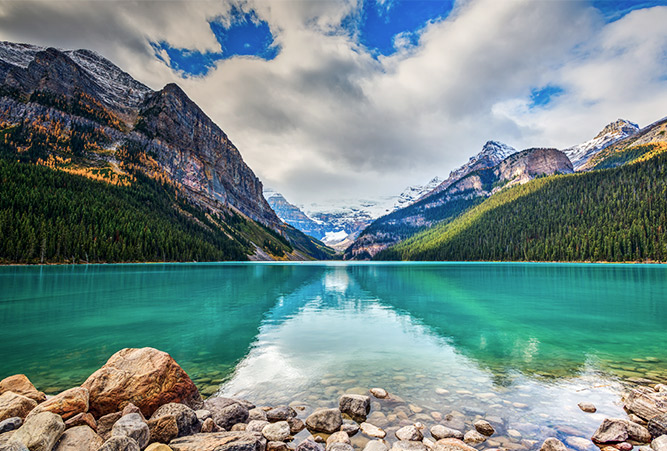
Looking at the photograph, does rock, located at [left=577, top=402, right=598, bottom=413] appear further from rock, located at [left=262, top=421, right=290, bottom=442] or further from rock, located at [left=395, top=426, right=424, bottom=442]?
rock, located at [left=262, top=421, right=290, bottom=442]

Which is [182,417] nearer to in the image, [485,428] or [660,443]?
[485,428]

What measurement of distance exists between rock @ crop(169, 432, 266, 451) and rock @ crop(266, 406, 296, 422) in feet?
7.14

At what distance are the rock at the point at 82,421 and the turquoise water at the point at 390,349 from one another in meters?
4.82

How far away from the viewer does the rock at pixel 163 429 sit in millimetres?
7980

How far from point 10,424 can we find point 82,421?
144cm

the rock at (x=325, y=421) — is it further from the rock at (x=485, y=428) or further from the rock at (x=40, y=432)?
the rock at (x=40, y=432)

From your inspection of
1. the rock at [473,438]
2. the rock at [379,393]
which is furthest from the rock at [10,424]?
the rock at [473,438]

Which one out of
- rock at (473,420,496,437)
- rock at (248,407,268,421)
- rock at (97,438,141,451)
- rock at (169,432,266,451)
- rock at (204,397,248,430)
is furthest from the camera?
rock at (248,407,268,421)

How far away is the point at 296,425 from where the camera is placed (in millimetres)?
9531

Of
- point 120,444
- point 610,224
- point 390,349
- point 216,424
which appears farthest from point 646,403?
point 610,224

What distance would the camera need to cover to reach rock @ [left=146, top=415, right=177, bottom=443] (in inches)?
314

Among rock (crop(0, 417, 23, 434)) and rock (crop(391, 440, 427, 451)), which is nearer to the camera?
rock (crop(0, 417, 23, 434))

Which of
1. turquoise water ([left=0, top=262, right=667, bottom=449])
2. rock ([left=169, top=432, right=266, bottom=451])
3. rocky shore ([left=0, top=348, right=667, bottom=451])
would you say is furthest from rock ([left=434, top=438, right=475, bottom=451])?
rock ([left=169, top=432, right=266, bottom=451])

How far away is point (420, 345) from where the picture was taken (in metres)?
19.8
